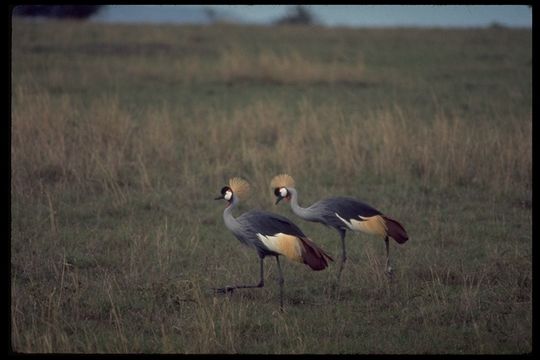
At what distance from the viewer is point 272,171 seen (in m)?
8.37

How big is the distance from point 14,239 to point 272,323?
109 inches

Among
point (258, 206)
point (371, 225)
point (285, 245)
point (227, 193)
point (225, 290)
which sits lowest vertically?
point (225, 290)

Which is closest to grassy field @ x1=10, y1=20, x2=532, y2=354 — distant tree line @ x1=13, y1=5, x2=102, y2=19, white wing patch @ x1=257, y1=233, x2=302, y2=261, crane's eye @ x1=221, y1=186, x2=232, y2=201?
white wing patch @ x1=257, y1=233, x2=302, y2=261

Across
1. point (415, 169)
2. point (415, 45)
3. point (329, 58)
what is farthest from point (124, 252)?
point (415, 45)

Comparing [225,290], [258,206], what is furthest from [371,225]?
[258,206]

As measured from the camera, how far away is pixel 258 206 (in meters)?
7.50

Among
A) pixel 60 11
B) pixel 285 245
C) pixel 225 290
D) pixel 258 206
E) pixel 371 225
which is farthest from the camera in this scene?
pixel 60 11

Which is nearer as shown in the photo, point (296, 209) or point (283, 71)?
point (296, 209)

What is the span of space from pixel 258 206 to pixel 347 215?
2.21m

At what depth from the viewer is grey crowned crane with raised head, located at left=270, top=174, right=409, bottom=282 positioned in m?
5.36

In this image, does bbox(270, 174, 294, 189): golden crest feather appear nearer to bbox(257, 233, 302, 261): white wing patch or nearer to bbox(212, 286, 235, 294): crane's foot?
bbox(257, 233, 302, 261): white wing patch

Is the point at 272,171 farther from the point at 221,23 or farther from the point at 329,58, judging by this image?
the point at 221,23

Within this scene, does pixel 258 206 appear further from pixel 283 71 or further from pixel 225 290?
pixel 283 71

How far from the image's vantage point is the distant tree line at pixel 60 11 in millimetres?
23609
